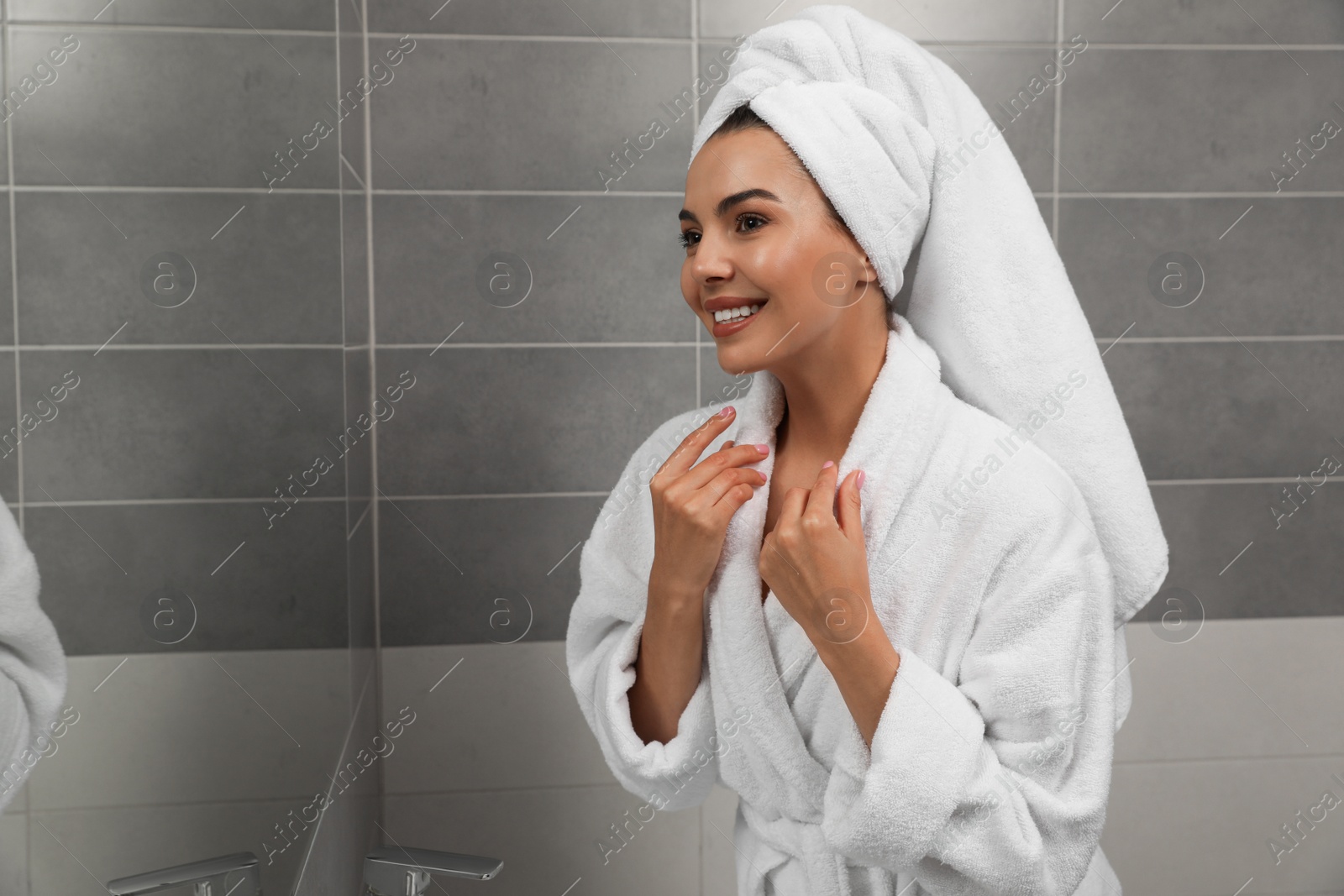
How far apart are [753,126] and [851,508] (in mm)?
354

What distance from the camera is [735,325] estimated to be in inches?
33.3

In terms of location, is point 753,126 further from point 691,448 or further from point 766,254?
point 691,448

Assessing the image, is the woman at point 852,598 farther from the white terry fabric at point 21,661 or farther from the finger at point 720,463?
the white terry fabric at point 21,661

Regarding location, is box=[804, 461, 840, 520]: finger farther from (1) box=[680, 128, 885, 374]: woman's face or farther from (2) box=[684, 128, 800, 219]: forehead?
(2) box=[684, 128, 800, 219]: forehead

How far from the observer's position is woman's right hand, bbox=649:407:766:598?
2.78 feet

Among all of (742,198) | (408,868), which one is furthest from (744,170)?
(408,868)

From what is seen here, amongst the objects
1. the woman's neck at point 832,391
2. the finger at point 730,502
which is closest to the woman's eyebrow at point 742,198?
the woman's neck at point 832,391

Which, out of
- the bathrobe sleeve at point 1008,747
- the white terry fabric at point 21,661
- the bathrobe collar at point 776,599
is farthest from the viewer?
the bathrobe collar at point 776,599

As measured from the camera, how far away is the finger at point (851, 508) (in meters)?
0.81

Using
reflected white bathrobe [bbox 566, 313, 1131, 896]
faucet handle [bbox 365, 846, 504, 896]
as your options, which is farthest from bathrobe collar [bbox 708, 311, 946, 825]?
faucet handle [bbox 365, 846, 504, 896]

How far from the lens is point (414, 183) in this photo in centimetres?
152

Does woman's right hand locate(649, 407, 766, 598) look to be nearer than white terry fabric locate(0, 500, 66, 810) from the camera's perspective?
No

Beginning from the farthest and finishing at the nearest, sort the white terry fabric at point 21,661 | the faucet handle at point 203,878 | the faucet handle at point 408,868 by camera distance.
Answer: the faucet handle at point 408,868 < the faucet handle at point 203,878 < the white terry fabric at point 21,661

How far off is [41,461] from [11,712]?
99 millimetres
